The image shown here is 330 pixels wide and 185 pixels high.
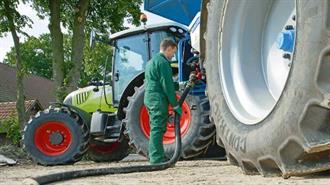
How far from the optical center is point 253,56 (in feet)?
11.7

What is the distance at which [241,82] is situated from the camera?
11.7 ft

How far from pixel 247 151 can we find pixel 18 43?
57.1ft

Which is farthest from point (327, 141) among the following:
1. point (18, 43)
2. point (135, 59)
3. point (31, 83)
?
point (31, 83)

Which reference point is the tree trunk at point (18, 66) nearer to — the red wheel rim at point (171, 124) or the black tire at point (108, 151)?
the black tire at point (108, 151)

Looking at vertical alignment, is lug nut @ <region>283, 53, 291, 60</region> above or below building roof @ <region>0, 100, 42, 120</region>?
above

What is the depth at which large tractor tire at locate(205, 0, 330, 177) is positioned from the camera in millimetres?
2621

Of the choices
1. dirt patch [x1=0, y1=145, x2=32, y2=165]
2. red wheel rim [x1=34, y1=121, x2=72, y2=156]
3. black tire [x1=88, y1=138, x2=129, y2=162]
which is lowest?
dirt patch [x1=0, y1=145, x2=32, y2=165]

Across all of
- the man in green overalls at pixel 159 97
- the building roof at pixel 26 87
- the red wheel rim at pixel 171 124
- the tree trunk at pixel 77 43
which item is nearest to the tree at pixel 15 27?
the tree trunk at pixel 77 43

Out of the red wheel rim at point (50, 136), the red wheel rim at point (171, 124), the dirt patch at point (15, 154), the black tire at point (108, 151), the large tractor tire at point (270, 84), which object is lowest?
the dirt patch at point (15, 154)

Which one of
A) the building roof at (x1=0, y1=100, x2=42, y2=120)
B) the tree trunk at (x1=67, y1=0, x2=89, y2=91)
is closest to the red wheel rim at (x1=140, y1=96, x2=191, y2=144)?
the tree trunk at (x1=67, y1=0, x2=89, y2=91)

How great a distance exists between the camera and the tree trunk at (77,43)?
18125 mm

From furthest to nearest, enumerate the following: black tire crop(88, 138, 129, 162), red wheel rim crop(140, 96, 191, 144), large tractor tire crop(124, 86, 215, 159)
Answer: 1. black tire crop(88, 138, 129, 162)
2. red wheel rim crop(140, 96, 191, 144)
3. large tractor tire crop(124, 86, 215, 159)

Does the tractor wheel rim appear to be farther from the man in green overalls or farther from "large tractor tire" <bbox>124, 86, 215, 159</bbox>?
"large tractor tire" <bbox>124, 86, 215, 159</bbox>

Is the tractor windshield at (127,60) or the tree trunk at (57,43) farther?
the tree trunk at (57,43)
